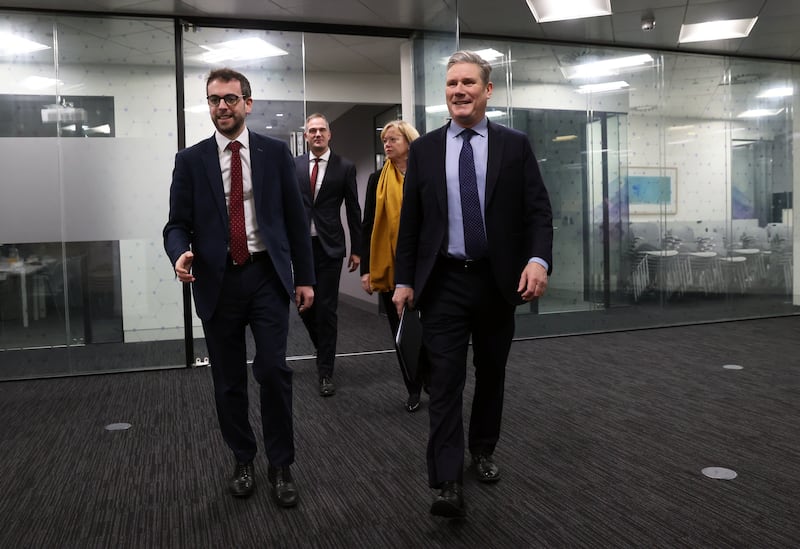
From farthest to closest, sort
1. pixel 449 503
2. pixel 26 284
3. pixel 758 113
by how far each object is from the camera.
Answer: pixel 758 113
pixel 26 284
pixel 449 503

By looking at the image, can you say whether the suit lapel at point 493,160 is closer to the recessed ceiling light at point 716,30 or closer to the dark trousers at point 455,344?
the dark trousers at point 455,344

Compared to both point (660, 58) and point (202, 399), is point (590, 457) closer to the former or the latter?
point (202, 399)

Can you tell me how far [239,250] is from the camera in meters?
2.75

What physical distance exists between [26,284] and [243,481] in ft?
12.0

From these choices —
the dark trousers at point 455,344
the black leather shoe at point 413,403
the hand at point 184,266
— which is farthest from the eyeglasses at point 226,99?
the black leather shoe at point 413,403

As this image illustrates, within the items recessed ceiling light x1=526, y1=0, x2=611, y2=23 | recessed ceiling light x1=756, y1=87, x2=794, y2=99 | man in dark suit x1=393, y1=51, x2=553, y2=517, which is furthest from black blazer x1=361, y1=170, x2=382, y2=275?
recessed ceiling light x1=756, y1=87, x2=794, y2=99

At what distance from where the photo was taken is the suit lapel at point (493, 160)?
8.56 ft

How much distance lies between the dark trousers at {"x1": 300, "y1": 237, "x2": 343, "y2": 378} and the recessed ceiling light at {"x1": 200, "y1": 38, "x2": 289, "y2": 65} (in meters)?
2.15

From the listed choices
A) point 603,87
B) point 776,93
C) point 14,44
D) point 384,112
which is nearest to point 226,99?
point 14,44

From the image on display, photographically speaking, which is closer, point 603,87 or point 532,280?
point 532,280

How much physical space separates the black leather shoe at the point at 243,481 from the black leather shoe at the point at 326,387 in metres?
1.66

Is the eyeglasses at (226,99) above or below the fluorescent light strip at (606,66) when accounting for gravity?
below

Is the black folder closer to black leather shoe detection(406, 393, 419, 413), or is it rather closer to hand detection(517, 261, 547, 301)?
hand detection(517, 261, 547, 301)

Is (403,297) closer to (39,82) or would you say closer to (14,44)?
(39,82)
